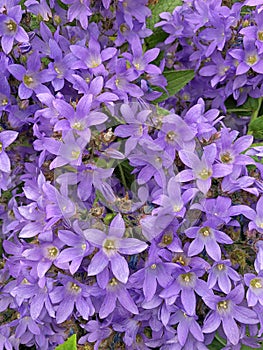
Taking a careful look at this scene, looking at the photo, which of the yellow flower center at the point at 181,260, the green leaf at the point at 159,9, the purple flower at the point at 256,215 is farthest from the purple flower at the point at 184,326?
the green leaf at the point at 159,9

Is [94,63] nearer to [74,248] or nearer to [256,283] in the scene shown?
[74,248]

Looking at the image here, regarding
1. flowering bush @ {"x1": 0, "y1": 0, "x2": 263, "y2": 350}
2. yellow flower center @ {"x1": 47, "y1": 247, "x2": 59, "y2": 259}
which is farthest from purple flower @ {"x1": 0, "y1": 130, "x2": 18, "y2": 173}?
yellow flower center @ {"x1": 47, "y1": 247, "x2": 59, "y2": 259}

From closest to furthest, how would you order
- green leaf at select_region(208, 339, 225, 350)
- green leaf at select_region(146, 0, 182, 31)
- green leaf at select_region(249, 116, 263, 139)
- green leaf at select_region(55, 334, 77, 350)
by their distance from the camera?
green leaf at select_region(55, 334, 77, 350), green leaf at select_region(208, 339, 225, 350), green leaf at select_region(249, 116, 263, 139), green leaf at select_region(146, 0, 182, 31)

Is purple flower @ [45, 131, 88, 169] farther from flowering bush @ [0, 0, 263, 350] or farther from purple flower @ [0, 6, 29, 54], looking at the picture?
purple flower @ [0, 6, 29, 54]

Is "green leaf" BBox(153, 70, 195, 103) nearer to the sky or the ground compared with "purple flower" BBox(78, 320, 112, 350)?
nearer to the sky

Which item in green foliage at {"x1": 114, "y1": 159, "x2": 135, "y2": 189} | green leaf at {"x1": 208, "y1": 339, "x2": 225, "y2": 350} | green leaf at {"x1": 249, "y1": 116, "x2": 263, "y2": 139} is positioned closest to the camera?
green foliage at {"x1": 114, "y1": 159, "x2": 135, "y2": 189}

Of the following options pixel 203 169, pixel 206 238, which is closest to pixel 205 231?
pixel 206 238

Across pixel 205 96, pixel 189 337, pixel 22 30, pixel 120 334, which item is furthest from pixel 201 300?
pixel 22 30
